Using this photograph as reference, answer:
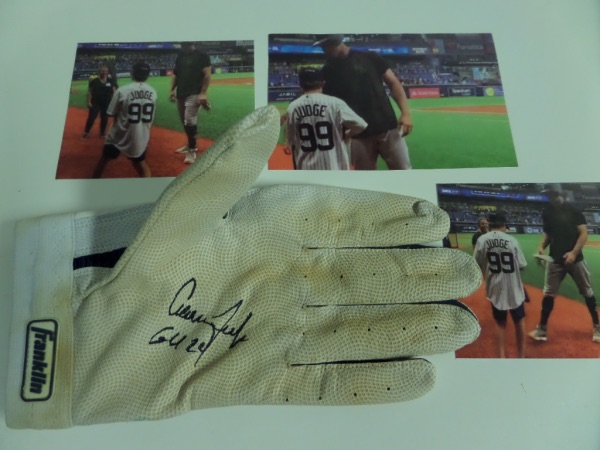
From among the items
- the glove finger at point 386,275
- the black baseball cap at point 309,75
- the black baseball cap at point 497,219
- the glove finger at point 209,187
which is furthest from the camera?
the black baseball cap at point 309,75

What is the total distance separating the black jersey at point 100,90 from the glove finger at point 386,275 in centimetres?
44


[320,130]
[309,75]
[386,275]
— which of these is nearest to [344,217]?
[386,275]

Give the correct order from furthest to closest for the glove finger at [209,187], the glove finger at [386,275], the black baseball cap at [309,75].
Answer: the black baseball cap at [309,75] → the glove finger at [386,275] → the glove finger at [209,187]

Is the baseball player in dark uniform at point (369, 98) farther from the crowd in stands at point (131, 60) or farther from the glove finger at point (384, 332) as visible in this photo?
the glove finger at point (384, 332)

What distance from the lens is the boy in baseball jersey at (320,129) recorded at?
2.70 ft

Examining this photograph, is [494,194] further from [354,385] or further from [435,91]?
[354,385]

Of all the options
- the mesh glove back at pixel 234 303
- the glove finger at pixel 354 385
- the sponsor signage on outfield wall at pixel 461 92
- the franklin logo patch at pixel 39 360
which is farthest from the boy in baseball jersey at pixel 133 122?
the sponsor signage on outfield wall at pixel 461 92

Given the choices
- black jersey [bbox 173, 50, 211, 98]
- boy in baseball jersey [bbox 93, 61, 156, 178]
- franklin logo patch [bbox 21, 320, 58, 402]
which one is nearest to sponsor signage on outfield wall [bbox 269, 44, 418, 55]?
black jersey [bbox 173, 50, 211, 98]

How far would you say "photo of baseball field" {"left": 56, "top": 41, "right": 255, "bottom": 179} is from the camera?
82 centimetres

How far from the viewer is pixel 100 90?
875 mm

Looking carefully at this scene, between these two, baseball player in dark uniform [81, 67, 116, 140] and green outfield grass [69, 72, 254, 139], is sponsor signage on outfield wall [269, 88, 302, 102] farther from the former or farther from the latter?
baseball player in dark uniform [81, 67, 116, 140]

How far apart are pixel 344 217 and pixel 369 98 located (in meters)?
0.26

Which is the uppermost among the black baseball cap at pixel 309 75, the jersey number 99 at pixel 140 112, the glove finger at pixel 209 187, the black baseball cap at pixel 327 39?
the black baseball cap at pixel 327 39

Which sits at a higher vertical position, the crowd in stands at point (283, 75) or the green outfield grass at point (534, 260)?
the crowd in stands at point (283, 75)
